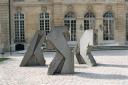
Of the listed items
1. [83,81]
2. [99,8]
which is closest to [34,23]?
[99,8]

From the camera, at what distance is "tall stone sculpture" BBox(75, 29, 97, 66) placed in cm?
1910

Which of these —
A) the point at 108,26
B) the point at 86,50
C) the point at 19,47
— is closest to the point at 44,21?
the point at 19,47

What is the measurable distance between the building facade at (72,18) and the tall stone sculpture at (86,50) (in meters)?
14.7

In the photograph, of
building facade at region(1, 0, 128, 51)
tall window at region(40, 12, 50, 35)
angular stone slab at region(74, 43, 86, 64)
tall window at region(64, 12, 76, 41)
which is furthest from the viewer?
tall window at region(40, 12, 50, 35)

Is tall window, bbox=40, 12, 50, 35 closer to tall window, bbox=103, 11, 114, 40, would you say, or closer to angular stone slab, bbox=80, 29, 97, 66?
tall window, bbox=103, 11, 114, 40

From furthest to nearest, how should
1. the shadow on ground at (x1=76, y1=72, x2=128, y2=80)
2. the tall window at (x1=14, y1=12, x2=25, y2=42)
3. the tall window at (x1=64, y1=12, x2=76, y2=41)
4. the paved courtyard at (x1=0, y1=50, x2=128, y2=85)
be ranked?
the tall window at (x1=14, y1=12, x2=25, y2=42) → the tall window at (x1=64, y1=12, x2=76, y2=41) → the shadow on ground at (x1=76, y1=72, x2=128, y2=80) → the paved courtyard at (x1=0, y1=50, x2=128, y2=85)

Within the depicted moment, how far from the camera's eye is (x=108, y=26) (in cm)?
3575

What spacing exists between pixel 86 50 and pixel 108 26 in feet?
54.7

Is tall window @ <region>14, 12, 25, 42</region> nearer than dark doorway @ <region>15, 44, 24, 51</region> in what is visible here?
No

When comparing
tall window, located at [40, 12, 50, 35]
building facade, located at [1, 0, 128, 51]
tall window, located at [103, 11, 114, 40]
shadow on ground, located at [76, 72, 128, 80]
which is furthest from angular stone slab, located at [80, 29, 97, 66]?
tall window, located at [40, 12, 50, 35]

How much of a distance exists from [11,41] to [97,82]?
2295 cm

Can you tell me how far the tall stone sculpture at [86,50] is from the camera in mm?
19100

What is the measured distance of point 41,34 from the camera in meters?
19.6

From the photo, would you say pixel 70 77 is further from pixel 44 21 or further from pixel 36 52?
pixel 44 21
